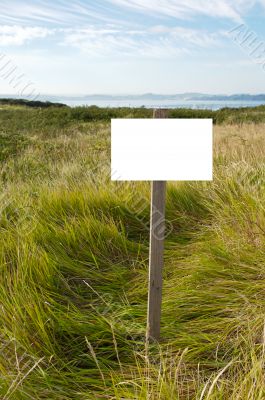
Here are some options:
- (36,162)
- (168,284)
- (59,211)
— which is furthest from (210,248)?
(36,162)

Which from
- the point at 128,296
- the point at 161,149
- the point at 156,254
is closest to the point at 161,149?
the point at 161,149

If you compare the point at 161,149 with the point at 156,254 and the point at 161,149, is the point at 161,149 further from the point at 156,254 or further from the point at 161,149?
the point at 156,254

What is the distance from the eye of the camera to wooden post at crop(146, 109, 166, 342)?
1746 mm

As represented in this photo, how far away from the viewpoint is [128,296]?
7.53ft

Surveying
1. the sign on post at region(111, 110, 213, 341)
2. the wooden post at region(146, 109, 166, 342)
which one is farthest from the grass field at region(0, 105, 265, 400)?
the sign on post at region(111, 110, 213, 341)

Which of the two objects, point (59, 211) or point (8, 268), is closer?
point (8, 268)

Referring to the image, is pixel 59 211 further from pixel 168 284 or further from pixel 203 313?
pixel 203 313

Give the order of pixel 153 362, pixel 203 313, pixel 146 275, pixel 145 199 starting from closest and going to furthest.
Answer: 1. pixel 153 362
2. pixel 203 313
3. pixel 146 275
4. pixel 145 199

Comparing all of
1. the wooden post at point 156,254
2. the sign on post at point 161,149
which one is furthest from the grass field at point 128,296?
the sign on post at point 161,149

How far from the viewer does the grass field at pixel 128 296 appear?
1.57 meters

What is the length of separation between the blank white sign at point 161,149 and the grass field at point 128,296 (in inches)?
23.6

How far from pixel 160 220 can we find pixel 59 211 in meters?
1.51

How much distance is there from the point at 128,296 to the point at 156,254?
0.61m

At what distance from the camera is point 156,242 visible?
1.77m
